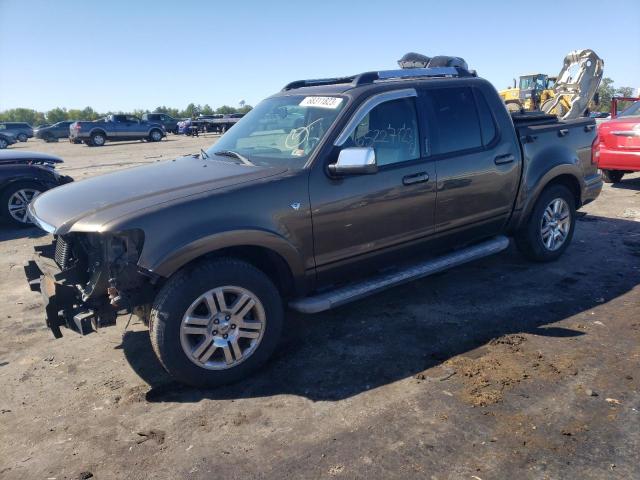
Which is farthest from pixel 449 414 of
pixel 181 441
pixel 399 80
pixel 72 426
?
pixel 399 80

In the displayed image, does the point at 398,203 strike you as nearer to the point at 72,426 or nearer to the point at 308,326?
the point at 308,326

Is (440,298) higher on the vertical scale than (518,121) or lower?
lower

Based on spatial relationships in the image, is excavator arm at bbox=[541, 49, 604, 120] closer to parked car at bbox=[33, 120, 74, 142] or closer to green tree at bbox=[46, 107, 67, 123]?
parked car at bbox=[33, 120, 74, 142]

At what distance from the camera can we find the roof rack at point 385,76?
420 centimetres

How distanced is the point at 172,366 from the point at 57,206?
4.69ft

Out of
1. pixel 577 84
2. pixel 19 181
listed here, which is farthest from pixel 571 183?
pixel 577 84

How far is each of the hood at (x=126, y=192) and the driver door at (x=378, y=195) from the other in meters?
0.50

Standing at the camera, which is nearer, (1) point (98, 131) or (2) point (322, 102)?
(2) point (322, 102)

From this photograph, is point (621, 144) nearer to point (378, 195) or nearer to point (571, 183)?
point (571, 183)

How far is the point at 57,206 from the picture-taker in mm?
3529

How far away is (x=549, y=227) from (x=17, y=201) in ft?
26.6

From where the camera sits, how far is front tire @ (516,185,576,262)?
207 inches

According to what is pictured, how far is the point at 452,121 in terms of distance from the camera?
4484 millimetres

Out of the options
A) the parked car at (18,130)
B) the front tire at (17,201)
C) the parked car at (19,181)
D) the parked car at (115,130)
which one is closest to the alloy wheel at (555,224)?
the parked car at (19,181)
